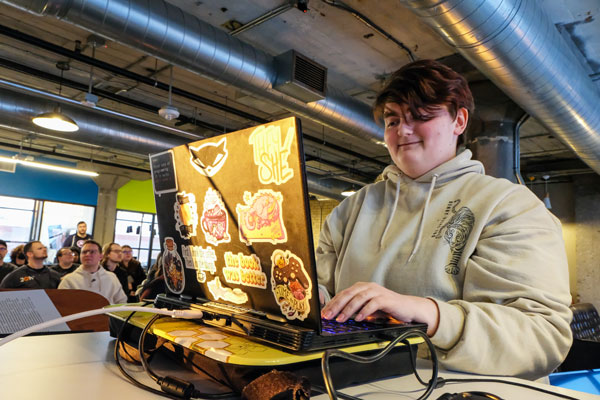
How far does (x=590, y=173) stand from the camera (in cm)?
804

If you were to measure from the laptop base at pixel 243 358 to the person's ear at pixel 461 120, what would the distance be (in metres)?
0.59

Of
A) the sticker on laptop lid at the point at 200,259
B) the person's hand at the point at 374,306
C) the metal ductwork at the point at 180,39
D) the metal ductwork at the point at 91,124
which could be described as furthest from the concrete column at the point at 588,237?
the sticker on laptop lid at the point at 200,259

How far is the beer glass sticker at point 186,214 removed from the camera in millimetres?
653

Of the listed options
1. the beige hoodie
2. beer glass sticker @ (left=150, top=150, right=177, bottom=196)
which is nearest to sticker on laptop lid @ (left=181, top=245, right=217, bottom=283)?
beer glass sticker @ (left=150, top=150, right=177, bottom=196)

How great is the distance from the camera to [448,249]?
0.89m

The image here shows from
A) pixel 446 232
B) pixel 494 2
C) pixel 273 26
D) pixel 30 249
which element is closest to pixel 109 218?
pixel 30 249

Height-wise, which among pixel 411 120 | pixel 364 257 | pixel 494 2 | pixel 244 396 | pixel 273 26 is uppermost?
pixel 273 26

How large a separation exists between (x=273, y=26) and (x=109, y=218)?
866 centimetres

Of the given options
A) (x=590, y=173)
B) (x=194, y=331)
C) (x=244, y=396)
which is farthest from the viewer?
(x=590, y=173)

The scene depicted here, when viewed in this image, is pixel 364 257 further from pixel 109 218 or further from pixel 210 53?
pixel 109 218

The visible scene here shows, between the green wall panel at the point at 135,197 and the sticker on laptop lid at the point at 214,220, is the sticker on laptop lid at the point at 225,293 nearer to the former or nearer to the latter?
the sticker on laptop lid at the point at 214,220

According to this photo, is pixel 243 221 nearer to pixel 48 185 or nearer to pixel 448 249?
pixel 448 249

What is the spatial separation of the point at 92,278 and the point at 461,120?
4.45 m

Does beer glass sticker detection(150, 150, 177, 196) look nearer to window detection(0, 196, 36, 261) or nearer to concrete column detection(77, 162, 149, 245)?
concrete column detection(77, 162, 149, 245)
